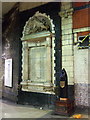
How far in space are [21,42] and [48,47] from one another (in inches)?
78.4

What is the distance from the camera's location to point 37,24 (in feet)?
25.7

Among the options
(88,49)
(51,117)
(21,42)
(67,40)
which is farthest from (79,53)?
(21,42)

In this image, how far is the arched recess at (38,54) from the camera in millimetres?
7270

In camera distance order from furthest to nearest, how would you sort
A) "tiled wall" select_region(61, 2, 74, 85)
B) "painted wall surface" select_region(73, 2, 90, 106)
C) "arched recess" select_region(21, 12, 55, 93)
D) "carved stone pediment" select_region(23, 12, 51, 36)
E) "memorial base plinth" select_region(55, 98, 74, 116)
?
"carved stone pediment" select_region(23, 12, 51, 36) → "arched recess" select_region(21, 12, 55, 93) → "tiled wall" select_region(61, 2, 74, 85) → "painted wall surface" select_region(73, 2, 90, 106) → "memorial base plinth" select_region(55, 98, 74, 116)

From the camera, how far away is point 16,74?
28.9 ft

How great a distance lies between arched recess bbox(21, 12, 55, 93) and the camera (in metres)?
7.27

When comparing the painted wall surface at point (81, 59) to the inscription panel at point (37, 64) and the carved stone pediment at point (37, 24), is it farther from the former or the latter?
the inscription panel at point (37, 64)

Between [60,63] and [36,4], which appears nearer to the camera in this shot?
[60,63]

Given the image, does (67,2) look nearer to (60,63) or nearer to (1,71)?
(60,63)

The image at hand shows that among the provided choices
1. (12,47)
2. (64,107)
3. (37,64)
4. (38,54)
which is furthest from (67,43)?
(12,47)

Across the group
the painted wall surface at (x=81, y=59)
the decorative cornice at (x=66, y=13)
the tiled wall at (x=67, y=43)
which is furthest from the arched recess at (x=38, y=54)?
the painted wall surface at (x=81, y=59)

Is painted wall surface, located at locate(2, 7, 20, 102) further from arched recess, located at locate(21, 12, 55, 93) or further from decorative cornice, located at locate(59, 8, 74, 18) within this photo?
decorative cornice, located at locate(59, 8, 74, 18)

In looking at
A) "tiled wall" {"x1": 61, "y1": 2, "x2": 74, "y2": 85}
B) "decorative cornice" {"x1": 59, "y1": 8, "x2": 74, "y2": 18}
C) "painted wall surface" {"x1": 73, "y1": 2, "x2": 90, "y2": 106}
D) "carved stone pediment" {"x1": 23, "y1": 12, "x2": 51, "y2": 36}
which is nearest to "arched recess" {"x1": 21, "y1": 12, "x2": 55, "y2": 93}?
"carved stone pediment" {"x1": 23, "y1": 12, "x2": 51, "y2": 36}

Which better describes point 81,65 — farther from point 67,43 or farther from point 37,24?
point 37,24
